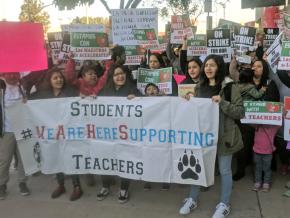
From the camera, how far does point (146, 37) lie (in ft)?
23.9

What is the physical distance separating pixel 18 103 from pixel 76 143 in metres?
0.89

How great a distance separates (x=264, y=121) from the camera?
5.61 metres

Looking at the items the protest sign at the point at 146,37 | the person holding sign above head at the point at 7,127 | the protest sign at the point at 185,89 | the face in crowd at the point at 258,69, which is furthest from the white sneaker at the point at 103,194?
the protest sign at the point at 146,37

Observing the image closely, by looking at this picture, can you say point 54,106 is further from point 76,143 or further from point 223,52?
point 223,52

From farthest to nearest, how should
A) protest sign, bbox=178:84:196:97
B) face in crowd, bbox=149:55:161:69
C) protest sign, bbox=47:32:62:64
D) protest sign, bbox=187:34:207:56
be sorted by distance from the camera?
protest sign, bbox=187:34:207:56, protest sign, bbox=47:32:62:64, face in crowd, bbox=149:55:161:69, protest sign, bbox=178:84:196:97

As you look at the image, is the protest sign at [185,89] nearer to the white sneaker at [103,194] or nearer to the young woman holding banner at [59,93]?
the young woman holding banner at [59,93]

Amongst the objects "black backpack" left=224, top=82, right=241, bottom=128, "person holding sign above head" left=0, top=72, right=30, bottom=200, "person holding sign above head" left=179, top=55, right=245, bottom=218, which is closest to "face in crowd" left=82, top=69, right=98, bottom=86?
"person holding sign above head" left=0, top=72, right=30, bottom=200

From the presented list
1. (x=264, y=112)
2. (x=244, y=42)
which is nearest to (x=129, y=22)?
(x=244, y=42)

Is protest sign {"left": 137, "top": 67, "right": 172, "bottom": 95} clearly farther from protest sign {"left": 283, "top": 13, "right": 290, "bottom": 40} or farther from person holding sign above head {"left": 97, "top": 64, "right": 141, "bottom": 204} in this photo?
protest sign {"left": 283, "top": 13, "right": 290, "bottom": 40}

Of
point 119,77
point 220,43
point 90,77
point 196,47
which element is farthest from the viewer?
point 196,47

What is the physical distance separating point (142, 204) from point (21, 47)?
2536 mm

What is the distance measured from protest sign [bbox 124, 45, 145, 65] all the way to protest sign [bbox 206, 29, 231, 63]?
112 cm

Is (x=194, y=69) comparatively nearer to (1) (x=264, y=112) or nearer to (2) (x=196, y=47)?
(1) (x=264, y=112)

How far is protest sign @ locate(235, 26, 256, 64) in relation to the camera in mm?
6953
